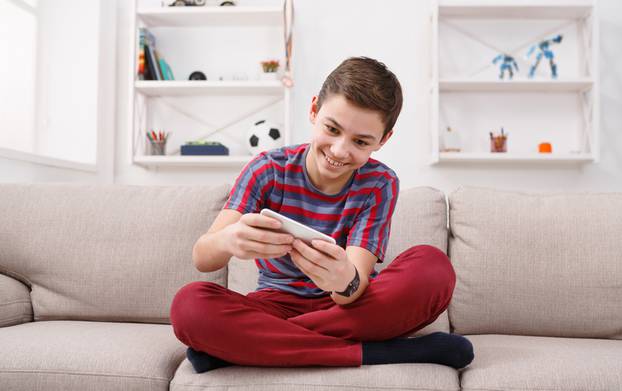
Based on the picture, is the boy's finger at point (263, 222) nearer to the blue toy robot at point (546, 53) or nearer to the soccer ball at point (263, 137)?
the soccer ball at point (263, 137)

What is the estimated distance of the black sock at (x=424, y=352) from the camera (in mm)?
1177

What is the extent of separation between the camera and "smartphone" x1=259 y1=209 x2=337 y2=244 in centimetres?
100

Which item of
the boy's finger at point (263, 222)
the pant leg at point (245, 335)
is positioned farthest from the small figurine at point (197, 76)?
the boy's finger at point (263, 222)

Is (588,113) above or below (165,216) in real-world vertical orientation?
above

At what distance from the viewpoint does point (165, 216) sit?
1667 mm

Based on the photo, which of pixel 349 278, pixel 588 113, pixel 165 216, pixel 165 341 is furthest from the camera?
pixel 588 113

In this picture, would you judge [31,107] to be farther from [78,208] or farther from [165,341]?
[165,341]

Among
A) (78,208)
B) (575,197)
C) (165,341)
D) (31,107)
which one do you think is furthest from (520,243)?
(31,107)

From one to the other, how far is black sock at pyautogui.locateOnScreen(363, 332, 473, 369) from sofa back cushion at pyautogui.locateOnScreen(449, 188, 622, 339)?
0.36m

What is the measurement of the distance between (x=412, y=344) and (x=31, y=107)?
7.46 feet

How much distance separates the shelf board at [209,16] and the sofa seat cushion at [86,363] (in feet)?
6.02

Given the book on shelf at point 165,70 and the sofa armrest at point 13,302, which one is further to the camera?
the book on shelf at point 165,70

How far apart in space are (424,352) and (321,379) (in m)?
0.22

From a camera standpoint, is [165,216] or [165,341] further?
[165,216]
